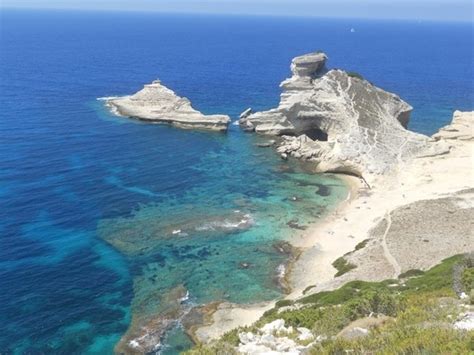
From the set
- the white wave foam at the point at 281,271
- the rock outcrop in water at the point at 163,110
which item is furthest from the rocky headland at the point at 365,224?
the rock outcrop in water at the point at 163,110

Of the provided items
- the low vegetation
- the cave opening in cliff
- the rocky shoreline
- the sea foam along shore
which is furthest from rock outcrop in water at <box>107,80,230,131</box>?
the low vegetation

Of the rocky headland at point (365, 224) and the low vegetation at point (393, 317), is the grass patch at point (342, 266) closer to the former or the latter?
the rocky headland at point (365, 224)

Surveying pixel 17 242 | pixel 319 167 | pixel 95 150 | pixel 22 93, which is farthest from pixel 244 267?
pixel 22 93

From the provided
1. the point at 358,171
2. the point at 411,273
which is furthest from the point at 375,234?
the point at 358,171

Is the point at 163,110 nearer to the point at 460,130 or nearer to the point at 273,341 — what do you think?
the point at 460,130

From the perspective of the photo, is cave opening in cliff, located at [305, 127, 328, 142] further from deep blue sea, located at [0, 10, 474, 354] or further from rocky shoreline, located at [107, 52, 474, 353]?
deep blue sea, located at [0, 10, 474, 354]

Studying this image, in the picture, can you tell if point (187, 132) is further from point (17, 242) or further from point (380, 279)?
point (380, 279)

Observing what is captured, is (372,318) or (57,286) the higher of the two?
(372,318)
